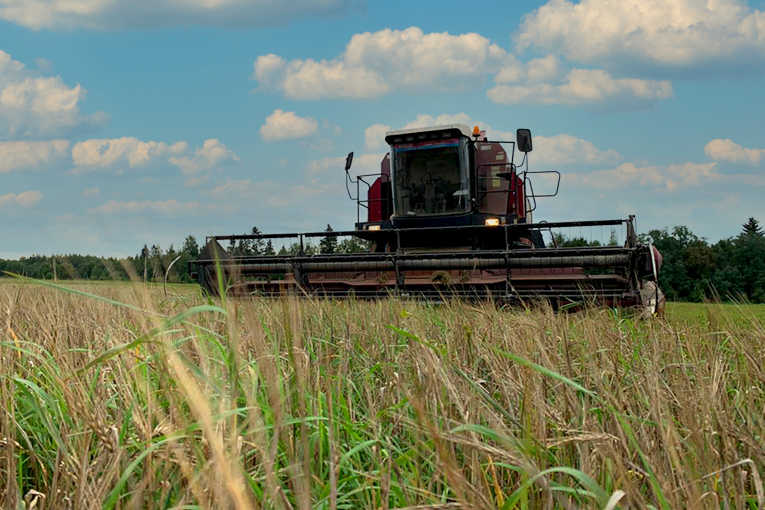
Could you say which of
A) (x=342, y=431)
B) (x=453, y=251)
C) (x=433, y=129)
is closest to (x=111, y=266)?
(x=342, y=431)

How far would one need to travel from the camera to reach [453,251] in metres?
9.53

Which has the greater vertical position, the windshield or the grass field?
the windshield

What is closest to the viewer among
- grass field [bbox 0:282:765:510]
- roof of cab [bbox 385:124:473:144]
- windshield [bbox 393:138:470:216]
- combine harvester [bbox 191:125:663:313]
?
grass field [bbox 0:282:765:510]

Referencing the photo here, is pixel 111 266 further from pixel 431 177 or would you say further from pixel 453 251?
pixel 431 177

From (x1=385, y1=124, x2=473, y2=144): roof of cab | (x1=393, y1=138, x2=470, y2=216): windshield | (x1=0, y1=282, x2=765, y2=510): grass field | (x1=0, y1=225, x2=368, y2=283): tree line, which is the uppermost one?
(x1=385, y1=124, x2=473, y2=144): roof of cab

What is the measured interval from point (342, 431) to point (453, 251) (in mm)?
7747

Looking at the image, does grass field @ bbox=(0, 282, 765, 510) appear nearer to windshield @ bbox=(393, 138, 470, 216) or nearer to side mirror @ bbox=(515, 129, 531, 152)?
side mirror @ bbox=(515, 129, 531, 152)

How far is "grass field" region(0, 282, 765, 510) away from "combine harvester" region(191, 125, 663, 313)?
380 cm

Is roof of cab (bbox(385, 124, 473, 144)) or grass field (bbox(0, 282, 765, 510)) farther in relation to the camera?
roof of cab (bbox(385, 124, 473, 144))

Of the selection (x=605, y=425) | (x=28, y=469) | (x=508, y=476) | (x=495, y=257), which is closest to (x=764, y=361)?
(x=605, y=425)

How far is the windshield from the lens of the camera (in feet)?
34.5

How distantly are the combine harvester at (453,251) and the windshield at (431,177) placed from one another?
0.6 inches

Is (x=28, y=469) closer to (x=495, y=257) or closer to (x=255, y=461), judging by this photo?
(x=255, y=461)

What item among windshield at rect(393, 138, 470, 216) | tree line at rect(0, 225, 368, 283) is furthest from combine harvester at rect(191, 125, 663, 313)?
tree line at rect(0, 225, 368, 283)
